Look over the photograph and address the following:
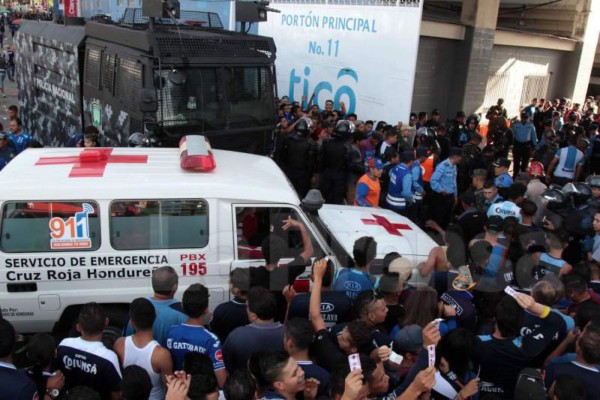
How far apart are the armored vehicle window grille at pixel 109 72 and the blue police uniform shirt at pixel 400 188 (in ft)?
14.0

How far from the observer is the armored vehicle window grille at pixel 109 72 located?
775 centimetres

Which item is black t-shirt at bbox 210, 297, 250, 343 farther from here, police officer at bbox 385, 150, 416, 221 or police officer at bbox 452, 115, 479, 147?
police officer at bbox 452, 115, 479, 147

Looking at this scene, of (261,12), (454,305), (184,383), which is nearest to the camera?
(184,383)

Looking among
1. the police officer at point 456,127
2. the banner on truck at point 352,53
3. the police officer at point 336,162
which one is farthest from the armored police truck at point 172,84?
the police officer at point 456,127

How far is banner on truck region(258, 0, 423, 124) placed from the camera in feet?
36.4

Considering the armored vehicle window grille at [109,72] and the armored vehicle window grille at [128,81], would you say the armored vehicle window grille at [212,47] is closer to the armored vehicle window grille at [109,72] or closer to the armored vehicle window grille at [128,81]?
the armored vehicle window grille at [128,81]

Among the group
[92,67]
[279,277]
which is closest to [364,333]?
[279,277]

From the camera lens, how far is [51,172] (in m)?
4.51

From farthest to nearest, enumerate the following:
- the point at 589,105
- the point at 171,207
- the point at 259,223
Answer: the point at 589,105, the point at 259,223, the point at 171,207

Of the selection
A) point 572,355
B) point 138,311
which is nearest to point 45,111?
point 138,311

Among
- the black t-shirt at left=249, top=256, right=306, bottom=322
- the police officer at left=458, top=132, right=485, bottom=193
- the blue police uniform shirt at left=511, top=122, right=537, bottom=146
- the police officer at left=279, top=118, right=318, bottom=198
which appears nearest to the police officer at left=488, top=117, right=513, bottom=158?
the blue police uniform shirt at left=511, top=122, right=537, bottom=146

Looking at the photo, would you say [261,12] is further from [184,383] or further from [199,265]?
[184,383]

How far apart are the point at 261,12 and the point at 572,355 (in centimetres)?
714

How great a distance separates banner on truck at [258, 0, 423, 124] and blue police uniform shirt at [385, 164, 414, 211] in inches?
168
